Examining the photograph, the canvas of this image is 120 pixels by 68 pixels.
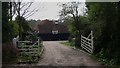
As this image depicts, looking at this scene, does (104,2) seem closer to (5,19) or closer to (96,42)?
(96,42)

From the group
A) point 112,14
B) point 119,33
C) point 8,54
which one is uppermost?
point 112,14

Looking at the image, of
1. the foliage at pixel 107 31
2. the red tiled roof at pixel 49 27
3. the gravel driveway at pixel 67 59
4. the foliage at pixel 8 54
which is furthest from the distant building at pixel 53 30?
the foliage at pixel 8 54

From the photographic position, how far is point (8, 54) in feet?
54.5

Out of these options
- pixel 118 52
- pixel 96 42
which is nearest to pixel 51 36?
pixel 96 42

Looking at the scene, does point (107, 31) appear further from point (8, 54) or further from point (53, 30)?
point (53, 30)

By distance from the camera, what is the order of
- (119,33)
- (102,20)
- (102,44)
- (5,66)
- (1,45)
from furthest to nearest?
(102,44) → (102,20) → (1,45) → (119,33) → (5,66)

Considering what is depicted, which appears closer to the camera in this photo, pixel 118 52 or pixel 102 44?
pixel 118 52

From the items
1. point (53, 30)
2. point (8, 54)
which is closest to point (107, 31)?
point (8, 54)

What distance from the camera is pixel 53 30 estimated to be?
7450cm

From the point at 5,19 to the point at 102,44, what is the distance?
6.53 m

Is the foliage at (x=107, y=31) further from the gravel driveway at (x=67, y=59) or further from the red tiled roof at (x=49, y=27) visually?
the red tiled roof at (x=49, y=27)

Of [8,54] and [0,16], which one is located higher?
[0,16]

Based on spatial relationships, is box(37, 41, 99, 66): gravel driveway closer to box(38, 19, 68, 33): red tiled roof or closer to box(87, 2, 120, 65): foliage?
box(87, 2, 120, 65): foliage

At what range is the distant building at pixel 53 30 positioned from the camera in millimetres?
67375
